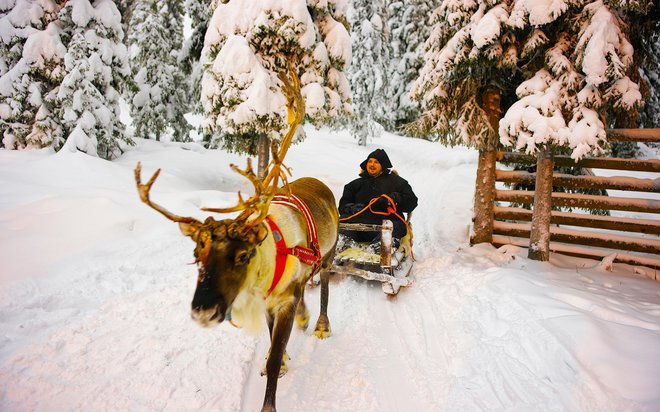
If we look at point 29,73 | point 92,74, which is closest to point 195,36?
point 92,74

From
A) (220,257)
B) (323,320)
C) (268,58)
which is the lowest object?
(323,320)

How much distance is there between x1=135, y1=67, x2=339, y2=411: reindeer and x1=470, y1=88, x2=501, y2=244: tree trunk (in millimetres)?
4423

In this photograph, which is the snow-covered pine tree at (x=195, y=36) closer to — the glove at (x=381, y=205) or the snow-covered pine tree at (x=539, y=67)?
the snow-covered pine tree at (x=539, y=67)

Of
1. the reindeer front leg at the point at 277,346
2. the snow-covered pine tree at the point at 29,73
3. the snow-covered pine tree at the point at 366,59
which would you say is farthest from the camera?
the snow-covered pine tree at the point at 366,59

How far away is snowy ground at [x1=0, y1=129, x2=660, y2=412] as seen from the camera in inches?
113

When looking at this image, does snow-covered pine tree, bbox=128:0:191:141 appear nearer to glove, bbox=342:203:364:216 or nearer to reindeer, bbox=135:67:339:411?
glove, bbox=342:203:364:216

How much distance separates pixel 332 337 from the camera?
13.3ft

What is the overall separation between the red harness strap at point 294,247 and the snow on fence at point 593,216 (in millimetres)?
5063

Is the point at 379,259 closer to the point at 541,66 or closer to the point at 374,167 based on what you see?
the point at 374,167

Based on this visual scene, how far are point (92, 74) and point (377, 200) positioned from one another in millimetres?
11698

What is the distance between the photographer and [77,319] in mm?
3891

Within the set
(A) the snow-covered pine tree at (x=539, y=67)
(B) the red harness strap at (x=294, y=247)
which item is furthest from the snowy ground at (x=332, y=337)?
(A) the snow-covered pine tree at (x=539, y=67)

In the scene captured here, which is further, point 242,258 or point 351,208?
point 351,208

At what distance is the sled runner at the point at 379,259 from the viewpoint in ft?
16.5
